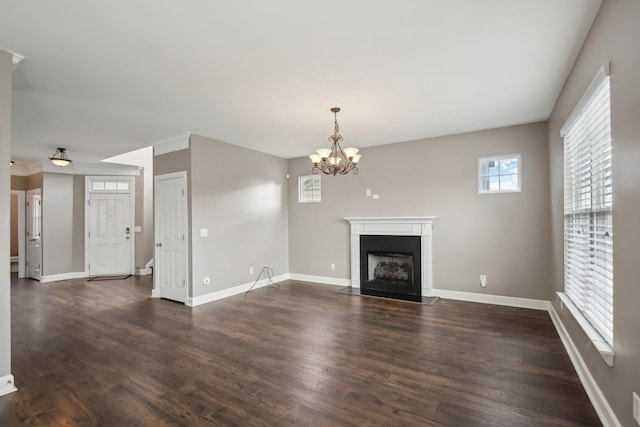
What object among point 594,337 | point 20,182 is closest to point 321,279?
point 594,337

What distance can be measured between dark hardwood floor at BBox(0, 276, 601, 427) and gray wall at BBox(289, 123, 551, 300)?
0.57m

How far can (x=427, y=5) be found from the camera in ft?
6.55

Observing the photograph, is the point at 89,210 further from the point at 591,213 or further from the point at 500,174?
the point at 591,213

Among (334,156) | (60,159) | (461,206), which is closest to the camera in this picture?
(334,156)

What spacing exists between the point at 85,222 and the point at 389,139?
23.8 ft

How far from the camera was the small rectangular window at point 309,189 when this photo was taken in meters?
6.43

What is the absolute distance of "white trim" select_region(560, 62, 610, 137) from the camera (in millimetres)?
Result: 1934

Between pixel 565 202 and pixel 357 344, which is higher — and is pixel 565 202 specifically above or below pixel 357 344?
above

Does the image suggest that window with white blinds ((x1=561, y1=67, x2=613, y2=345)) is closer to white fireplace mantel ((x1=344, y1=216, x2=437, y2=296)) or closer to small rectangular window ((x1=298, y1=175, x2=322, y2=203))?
white fireplace mantel ((x1=344, y1=216, x2=437, y2=296))

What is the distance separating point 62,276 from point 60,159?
3.34 m

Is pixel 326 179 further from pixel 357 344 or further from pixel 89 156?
pixel 89 156

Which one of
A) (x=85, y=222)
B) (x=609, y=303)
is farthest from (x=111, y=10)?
(x=85, y=222)

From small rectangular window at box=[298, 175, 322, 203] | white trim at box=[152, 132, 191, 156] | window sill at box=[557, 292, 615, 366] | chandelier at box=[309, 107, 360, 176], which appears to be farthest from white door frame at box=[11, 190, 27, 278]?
window sill at box=[557, 292, 615, 366]

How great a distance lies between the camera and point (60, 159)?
17.2ft
